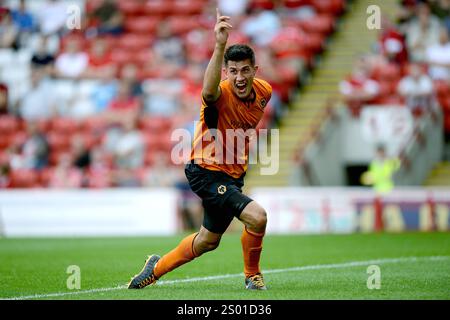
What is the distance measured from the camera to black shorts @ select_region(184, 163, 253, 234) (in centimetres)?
807

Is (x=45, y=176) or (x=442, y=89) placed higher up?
(x=442, y=89)

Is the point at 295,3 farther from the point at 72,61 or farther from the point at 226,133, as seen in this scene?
the point at 226,133

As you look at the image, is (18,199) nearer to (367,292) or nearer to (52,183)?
(52,183)

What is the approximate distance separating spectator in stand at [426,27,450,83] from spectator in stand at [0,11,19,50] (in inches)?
378

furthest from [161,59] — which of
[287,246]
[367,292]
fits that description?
[367,292]

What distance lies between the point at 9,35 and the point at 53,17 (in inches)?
44.2

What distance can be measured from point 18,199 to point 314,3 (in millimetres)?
8312

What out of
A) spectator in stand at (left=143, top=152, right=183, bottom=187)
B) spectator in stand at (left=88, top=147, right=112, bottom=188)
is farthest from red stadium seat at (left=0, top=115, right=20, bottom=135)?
spectator in stand at (left=143, top=152, right=183, bottom=187)

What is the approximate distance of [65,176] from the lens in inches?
768

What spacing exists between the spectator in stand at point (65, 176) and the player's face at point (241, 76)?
11.5 m

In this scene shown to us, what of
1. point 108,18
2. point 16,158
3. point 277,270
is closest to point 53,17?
point 108,18

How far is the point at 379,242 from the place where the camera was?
14.8m

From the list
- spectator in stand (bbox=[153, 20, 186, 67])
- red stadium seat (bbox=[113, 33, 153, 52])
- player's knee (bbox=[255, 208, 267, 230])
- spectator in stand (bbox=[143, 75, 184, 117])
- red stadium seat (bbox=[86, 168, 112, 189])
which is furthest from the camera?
red stadium seat (bbox=[113, 33, 153, 52])

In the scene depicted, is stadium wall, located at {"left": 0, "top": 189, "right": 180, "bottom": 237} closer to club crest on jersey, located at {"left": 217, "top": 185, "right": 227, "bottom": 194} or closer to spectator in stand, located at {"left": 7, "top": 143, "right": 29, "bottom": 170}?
spectator in stand, located at {"left": 7, "top": 143, "right": 29, "bottom": 170}
